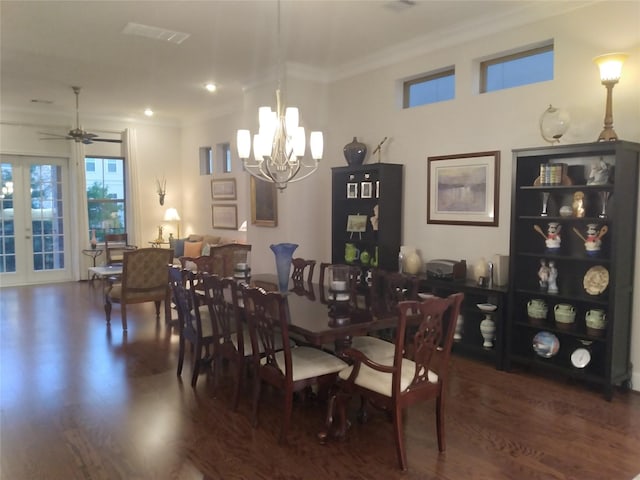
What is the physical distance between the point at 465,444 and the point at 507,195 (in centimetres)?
240

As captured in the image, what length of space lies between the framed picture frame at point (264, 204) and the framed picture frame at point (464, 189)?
215 centimetres

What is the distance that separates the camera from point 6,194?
335 inches

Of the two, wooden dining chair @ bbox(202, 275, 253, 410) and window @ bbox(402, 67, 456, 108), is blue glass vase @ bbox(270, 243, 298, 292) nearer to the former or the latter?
wooden dining chair @ bbox(202, 275, 253, 410)

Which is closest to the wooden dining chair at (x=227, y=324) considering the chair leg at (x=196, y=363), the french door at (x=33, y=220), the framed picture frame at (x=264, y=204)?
the chair leg at (x=196, y=363)

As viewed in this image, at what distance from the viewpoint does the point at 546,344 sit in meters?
3.98

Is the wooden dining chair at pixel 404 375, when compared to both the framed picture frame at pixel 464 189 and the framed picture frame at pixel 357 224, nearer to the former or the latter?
the framed picture frame at pixel 464 189

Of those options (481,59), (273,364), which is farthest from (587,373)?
(481,59)

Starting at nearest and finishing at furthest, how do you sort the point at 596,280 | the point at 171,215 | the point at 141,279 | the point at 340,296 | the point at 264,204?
the point at 340,296 → the point at 596,280 → the point at 141,279 → the point at 264,204 → the point at 171,215

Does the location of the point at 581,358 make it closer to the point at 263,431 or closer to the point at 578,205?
the point at 578,205

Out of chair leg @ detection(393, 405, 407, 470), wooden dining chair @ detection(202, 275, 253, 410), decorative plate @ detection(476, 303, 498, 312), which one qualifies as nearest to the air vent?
wooden dining chair @ detection(202, 275, 253, 410)

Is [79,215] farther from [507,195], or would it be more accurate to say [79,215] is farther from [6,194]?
[507,195]

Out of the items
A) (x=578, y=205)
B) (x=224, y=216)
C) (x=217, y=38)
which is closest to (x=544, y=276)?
(x=578, y=205)

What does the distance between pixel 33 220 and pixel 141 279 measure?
4.38 m

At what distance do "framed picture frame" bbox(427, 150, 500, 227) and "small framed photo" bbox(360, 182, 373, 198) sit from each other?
0.65 m
